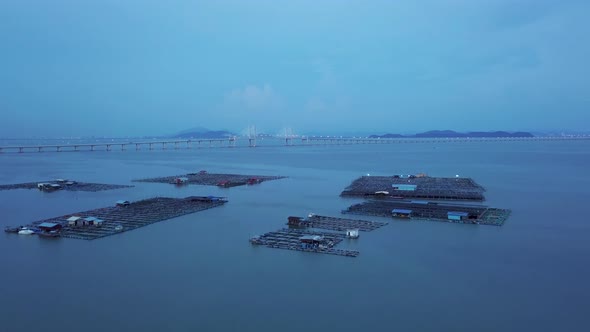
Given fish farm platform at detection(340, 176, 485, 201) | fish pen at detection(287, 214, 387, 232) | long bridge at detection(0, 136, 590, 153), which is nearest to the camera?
fish pen at detection(287, 214, 387, 232)

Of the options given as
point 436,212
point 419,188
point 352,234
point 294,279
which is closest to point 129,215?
point 352,234

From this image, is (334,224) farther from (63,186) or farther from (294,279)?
(63,186)

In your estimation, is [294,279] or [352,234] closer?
[294,279]

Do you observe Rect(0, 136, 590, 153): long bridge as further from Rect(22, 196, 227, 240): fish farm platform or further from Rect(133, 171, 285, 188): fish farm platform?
Rect(22, 196, 227, 240): fish farm platform

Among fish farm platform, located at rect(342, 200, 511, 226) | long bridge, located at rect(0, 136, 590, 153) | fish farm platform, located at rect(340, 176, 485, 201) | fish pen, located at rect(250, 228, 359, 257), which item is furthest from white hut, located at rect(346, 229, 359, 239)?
long bridge, located at rect(0, 136, 590, 153)

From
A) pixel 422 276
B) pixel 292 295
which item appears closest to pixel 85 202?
pixel 292 295

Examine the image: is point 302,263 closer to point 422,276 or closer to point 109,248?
point 422,276

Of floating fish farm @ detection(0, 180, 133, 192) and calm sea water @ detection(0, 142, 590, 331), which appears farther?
floating fish farm @ detection(0, 180, 133, 192)
